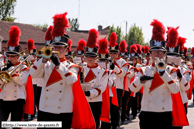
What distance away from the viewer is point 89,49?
7008 millimetres

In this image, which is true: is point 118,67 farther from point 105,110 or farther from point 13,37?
point 13,37

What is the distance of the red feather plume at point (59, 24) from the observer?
216 inches

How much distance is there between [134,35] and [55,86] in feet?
206

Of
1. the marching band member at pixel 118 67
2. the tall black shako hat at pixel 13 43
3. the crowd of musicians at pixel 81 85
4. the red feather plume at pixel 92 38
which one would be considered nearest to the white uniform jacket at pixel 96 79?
the crowd of musicians at pixel 81 85

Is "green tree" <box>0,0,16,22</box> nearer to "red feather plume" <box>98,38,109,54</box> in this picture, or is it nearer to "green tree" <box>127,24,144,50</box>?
"green tree" <box>127,24,144,50</box>

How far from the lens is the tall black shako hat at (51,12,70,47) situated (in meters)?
5.43

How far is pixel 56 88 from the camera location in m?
5.20

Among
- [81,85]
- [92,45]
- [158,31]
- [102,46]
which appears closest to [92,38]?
[92,45]

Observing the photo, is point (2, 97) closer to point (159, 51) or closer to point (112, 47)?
point (159, 51)

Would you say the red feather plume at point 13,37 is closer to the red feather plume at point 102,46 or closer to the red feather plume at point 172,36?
the red feather plume at point 102,46

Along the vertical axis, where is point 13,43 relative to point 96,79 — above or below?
above

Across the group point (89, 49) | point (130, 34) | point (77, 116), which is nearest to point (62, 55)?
point (77, 116)

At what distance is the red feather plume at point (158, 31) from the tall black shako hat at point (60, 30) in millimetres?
1652

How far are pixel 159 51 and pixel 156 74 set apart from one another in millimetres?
421
